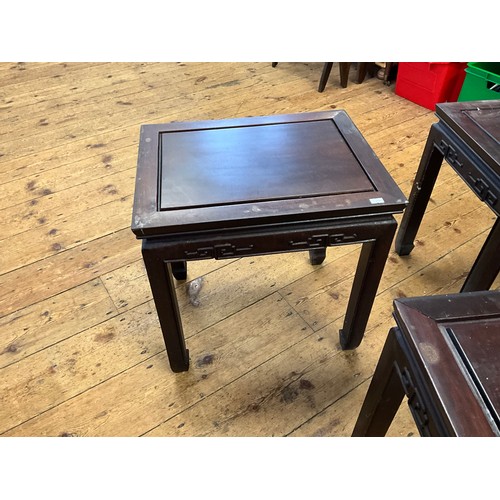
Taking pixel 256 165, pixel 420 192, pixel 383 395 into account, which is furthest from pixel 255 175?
pixel 420 192

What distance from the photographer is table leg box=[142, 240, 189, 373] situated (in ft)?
3.04

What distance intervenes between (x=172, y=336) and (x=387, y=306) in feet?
2.38

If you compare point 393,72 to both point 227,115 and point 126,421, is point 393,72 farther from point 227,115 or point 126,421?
point 126,421

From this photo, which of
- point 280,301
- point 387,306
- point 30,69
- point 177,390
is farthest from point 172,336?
point 30,69

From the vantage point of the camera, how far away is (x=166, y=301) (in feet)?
3.33

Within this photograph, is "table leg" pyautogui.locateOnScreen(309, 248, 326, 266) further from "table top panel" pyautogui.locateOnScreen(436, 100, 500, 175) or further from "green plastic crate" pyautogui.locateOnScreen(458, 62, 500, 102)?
"green plastic crate" pyautogui.locateOnScreen(458, 62, 500, 102)

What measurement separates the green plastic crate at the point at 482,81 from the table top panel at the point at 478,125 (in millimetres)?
945

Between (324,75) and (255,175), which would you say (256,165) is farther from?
(324,75)

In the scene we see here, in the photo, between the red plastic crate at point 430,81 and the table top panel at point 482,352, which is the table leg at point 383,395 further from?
the red plastic crate at point 430,81

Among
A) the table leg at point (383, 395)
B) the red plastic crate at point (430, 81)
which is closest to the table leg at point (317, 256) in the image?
the table leg at point (383, 395)

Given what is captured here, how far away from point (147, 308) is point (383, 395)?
2.79 feet

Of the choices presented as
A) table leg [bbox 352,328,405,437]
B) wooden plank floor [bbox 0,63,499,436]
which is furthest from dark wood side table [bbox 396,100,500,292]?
table leg [bbox 352,328,405,437]

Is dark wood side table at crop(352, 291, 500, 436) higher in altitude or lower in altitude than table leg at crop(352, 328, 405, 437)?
higher

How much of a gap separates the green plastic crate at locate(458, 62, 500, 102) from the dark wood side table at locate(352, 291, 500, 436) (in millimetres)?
1703
